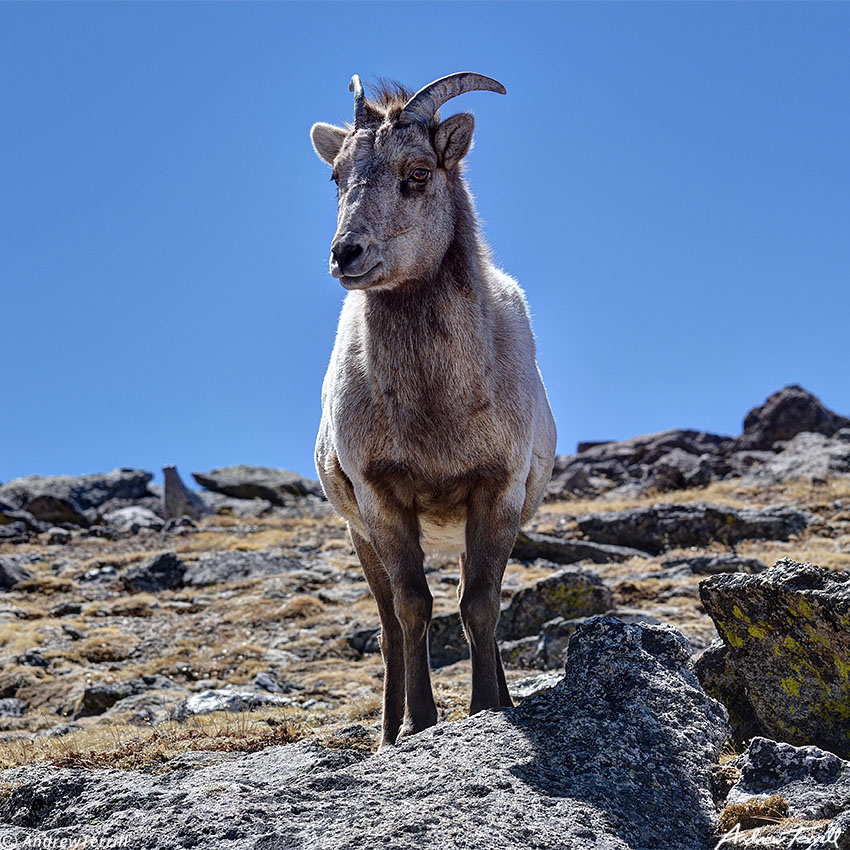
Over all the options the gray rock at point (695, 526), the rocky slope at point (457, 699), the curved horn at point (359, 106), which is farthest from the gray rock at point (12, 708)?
the gray rock at point (695, 526)

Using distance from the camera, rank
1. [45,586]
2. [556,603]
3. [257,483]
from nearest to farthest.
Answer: [556,603] < [45,586] < [257,483]

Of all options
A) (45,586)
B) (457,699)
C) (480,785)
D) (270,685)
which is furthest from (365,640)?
(45,586)

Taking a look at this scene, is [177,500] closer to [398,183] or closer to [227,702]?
[227,702]

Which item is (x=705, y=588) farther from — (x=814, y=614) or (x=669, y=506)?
(x=669, y=506)

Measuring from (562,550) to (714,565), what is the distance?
495 centimetres

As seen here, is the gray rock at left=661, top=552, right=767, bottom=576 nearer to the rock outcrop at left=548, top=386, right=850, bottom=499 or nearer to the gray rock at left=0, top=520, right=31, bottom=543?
the rock outcrop at left=548, top=386, right=850, bottom=499

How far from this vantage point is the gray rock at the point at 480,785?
438cm

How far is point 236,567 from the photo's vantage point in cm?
2302

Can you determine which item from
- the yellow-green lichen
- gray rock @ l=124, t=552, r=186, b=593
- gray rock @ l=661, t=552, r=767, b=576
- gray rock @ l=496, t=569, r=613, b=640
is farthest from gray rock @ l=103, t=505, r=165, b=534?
the yellow-green lichen

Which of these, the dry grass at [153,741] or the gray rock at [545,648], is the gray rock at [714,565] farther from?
the dry grass at [153,741]

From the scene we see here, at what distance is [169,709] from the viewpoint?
1033cm

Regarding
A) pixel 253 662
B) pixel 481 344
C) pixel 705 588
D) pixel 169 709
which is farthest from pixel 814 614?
pixel 253 662

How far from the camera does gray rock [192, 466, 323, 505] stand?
159 feet

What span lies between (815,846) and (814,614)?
6.58ft
